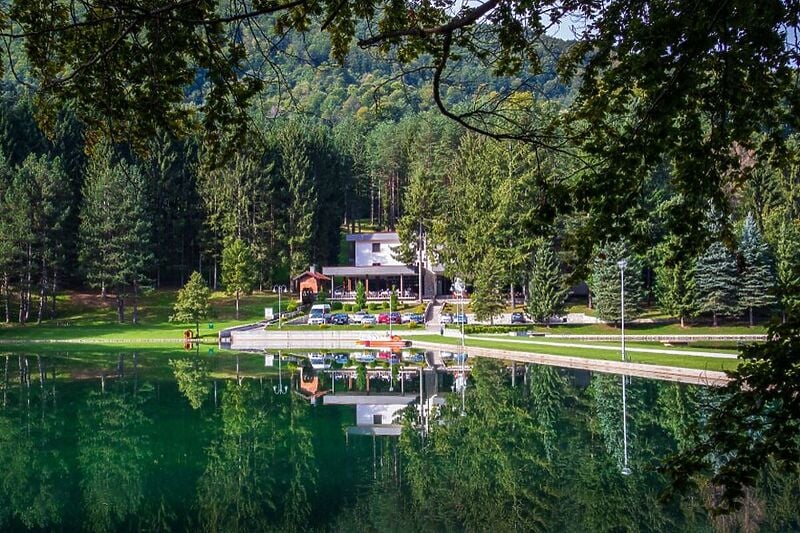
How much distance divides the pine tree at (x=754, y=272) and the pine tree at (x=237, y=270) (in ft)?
111

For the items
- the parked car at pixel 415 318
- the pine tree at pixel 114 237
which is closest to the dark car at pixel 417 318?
the parked car at pixel 415 318

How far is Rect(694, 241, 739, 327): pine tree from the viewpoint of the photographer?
1939 inches

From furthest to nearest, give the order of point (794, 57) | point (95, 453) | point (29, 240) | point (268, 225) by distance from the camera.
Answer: point (268, 225), point (29, 240), point (95, 453), point (794, 57)

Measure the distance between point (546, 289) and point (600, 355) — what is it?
719 inches

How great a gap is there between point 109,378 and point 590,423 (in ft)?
66.6

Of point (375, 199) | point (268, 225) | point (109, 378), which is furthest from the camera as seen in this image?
point (375, 199)

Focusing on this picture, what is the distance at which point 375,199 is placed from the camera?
9906cm

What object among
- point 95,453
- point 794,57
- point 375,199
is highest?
point 375,199

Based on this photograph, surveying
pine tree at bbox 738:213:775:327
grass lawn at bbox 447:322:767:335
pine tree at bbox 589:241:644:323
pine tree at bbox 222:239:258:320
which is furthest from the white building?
pine tree at bbox 738:213:775:327

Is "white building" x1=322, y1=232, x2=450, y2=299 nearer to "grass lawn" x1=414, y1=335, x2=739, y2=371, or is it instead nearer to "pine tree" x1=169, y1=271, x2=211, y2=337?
"pine tree" x1=169, y1=271, x2=211, y2=337

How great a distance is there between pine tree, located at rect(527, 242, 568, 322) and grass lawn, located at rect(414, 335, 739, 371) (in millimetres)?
8717

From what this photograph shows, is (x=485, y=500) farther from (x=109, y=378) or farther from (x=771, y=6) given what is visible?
(x=109, y=378)

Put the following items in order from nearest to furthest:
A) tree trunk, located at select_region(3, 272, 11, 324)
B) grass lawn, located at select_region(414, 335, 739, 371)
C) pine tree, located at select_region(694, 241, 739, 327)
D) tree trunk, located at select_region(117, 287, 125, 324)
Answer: grass lawn, located at select_region(414, 335, 739, 371) < pine tree, located at select_region(694, 241, 739, 327) < tree trunk, located at select_region(3, 272, 11, 324) < tree trunk, located at select_region(117, 287, 125, 324)

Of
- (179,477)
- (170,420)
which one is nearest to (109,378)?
(170,420)
